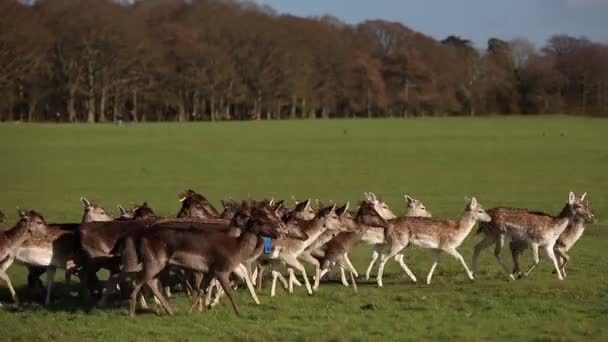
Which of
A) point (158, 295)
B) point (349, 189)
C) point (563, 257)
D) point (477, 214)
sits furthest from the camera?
point (349, 189)

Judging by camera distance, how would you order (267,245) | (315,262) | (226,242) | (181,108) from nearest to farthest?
1. (226,242)
2. (267,245)
3. (315,262)
4. (181,108)

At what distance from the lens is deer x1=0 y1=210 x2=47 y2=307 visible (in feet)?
46.4

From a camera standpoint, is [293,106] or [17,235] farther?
[293,106]

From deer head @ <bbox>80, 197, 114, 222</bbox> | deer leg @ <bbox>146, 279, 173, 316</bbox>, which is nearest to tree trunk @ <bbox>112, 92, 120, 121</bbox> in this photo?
deer head @ <bbox>80, 197, 114, 222</bbox>

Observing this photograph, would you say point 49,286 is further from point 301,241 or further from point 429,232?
point 429,232

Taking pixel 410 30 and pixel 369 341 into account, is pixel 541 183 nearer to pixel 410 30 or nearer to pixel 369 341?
pixel 369 341

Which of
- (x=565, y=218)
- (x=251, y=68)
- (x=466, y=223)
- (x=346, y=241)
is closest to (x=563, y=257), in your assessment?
(x=565, y=218)

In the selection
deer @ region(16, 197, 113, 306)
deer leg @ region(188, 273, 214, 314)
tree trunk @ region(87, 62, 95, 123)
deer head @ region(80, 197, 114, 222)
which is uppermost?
tree trunk @ region(87, 62, 95, 123)

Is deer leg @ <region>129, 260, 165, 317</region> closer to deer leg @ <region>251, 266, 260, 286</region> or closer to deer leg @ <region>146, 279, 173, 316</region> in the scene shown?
deer leg @ <region>146, 279, 173, 316</region>

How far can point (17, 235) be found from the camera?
46.7ft

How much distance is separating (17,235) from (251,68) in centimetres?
8638

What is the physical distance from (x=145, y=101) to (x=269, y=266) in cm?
8013

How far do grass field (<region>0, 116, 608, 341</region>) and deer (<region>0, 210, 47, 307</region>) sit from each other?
2.38ft

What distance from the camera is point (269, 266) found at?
1688cm
